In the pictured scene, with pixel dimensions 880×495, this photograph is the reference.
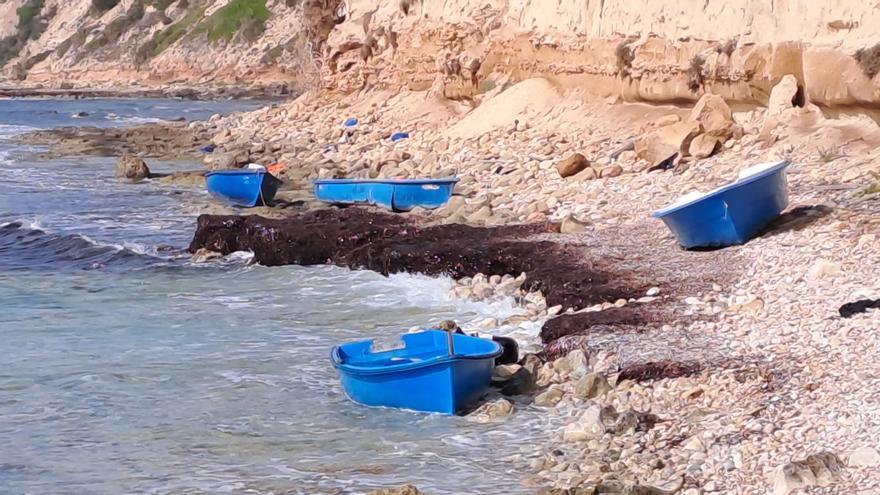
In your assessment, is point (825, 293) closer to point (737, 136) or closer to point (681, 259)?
point (681, 259)

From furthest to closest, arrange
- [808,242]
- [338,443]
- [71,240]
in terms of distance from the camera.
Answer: [71,240] → [808,242] → [338,443]

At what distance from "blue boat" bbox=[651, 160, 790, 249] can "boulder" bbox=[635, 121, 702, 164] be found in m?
4.28

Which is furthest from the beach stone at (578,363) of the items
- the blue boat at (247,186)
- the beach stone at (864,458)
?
the blue boat at (247,186)

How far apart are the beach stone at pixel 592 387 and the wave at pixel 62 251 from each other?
8.75m

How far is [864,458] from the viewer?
23.4ft

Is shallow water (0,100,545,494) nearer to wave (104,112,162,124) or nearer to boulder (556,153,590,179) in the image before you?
boulder (556,153,590,179)

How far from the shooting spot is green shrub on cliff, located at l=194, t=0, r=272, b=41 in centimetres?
7031

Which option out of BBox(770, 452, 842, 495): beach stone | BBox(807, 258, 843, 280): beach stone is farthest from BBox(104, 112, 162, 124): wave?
BBox(770, 452, 842, 495): beach stone

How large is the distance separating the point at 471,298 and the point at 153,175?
15775 mm

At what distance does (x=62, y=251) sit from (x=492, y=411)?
1038 centimetres

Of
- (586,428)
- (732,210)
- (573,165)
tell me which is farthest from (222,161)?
(586,428)

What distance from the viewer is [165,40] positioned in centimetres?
7712

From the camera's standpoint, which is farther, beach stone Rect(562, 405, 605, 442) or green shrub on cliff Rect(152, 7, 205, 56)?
green shrub on cliff Rect(152, 7, 205, 56)

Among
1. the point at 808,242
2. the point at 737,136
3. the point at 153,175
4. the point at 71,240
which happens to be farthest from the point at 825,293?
the point at 153,175
